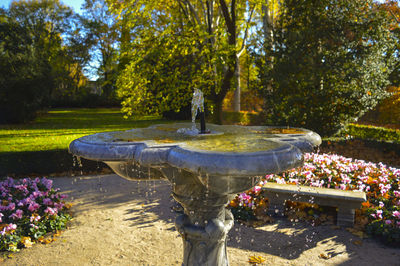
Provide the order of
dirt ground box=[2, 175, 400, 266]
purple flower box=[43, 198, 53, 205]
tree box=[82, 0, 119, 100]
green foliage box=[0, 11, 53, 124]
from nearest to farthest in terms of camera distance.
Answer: dirt ground box=[2, 175, 400, 266], purple flower box=[43, 198, 53, 205], green foliage box=[0, 11, 53, 124], tree box=[82, 0, 119, 100]

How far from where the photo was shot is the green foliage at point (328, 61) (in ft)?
31.2

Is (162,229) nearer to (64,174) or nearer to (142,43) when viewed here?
(64,174)

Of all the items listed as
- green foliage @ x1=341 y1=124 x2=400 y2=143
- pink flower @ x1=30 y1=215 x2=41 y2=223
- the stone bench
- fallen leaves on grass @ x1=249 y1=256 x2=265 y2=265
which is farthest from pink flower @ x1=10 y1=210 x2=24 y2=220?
green foliage @ x1=341 y1=124 x2=400 y2=143

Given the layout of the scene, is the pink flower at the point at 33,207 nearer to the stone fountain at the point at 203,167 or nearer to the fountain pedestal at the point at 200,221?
the stone fountain at the point at 203,167

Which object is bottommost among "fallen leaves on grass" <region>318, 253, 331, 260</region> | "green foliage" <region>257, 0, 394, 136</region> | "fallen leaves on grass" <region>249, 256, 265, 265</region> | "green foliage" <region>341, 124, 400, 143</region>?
"fallen leaves on grass" <region>318, 253, 331, 260</region>

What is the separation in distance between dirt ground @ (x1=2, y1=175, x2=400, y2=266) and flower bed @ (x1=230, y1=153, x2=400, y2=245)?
1.01ft

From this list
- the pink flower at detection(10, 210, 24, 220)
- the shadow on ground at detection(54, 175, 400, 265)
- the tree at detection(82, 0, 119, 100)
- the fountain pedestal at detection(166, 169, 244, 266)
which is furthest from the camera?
the tree at detection(82, 0, 119, 100)

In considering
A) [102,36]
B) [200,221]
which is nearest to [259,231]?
[200,221]

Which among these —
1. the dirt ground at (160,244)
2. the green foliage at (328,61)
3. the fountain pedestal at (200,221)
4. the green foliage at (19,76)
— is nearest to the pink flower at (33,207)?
the dirt ground at (160,244)

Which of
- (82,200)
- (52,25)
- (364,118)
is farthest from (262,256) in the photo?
(52,25)

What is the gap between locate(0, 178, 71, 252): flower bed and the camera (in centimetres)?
418

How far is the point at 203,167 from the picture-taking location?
2053 millimetres

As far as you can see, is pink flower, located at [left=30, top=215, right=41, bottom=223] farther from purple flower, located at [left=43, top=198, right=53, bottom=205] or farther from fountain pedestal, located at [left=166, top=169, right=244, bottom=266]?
fountain pedestal, located at [left=166, top=169, right=244, bottom=266]

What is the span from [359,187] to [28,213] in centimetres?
549
